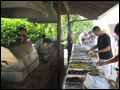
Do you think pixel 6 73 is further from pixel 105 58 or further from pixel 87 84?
pixel 105 58

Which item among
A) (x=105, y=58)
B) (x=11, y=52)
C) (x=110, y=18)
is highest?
(x=110, y=18)

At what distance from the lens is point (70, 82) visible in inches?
62.6

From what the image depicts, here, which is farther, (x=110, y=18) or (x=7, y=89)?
(x=110, y=18)

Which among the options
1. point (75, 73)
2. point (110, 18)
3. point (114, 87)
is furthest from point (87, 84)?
point (110, 18)

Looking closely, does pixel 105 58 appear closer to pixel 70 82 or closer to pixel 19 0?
pixel 70 82

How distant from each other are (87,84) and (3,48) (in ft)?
3.43

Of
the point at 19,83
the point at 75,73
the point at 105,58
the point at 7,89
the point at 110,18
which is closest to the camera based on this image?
the point at 7,89

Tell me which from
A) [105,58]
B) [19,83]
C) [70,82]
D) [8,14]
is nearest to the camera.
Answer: [19,83]

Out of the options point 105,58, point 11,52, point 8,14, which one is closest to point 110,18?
point 105,58

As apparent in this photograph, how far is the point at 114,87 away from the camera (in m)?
1.31

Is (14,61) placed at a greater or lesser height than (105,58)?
greater

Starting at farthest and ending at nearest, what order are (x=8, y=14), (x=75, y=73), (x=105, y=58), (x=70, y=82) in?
(x=105, y=58), (x=8, y=14), (x=75, y=73), (x=70, y=82)

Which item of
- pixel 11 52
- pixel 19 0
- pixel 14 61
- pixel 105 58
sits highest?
pixel 19 0

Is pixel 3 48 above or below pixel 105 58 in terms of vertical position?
above
